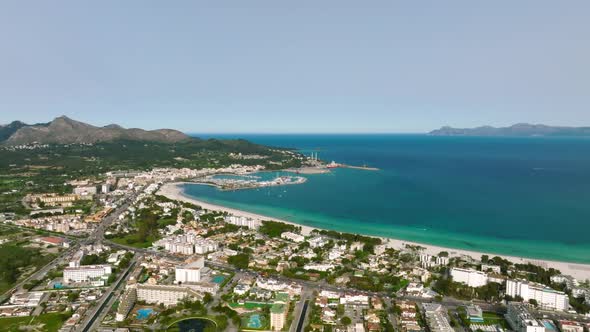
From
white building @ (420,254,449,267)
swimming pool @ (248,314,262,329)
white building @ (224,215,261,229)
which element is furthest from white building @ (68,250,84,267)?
white building @ (420,254,449,267)

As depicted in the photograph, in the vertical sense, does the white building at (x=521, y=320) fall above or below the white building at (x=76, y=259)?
above

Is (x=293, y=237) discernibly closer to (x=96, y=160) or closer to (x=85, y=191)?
(x=85, y=191)

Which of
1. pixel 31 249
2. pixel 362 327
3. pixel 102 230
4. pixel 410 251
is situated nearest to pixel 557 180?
pixel 410 251

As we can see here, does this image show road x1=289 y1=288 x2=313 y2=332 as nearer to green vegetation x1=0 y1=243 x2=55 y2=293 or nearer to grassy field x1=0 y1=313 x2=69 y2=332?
grassy field x1=0 y1=313 x2=69 y2=332

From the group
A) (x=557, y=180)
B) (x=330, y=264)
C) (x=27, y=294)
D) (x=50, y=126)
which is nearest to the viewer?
(x=27, y=294)

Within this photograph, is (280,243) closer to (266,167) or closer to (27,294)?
(27,294)

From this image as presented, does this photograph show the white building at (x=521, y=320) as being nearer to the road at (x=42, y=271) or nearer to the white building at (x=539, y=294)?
the white building at (x=539, y=294)

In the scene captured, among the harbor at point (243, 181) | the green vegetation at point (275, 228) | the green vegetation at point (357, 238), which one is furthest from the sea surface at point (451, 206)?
the green vegetation at point (275, 228)
